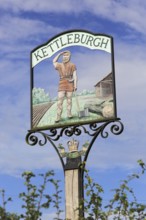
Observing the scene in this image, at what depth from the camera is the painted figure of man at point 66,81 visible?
13773 millimetres

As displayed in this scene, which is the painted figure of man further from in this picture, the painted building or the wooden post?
the wooden post

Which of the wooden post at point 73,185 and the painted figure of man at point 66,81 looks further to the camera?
the painted figure of man at point 66,81

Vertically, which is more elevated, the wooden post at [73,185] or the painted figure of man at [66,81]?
the painted figure of man at [66,81]

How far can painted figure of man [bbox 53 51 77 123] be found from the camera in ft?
45.2

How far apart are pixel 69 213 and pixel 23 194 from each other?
4386 millimetres

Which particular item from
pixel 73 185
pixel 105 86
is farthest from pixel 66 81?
pixel 73 185

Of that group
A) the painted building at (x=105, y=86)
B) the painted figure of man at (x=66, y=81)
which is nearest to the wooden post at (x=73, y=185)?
the painted figure of man at (x=66, y=81)

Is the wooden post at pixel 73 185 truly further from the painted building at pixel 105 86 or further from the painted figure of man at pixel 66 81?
the painted building at pixel 105 86

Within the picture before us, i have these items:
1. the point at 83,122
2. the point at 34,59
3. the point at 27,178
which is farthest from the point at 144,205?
the point at 34,59

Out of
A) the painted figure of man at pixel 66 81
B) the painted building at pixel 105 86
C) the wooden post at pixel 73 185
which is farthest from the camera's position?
the painted figure of man at pixel 66 81

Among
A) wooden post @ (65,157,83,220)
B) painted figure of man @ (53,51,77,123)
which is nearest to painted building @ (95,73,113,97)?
painted figure of man @ (53,51,77,123)

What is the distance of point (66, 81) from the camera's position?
1400cm

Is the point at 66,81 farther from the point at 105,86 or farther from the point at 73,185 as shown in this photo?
the point at 73,185

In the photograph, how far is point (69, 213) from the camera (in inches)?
485
